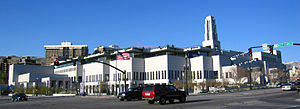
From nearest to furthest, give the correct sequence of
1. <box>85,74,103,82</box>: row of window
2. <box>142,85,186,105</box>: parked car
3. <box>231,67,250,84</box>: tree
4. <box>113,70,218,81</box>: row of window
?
<box>142,85,186,105</box>: parked car, <box>231,67,250,84</box>: tree, <box>113,70,218,81</box>: row of window, <box>85,74,103,82</box>: row of window

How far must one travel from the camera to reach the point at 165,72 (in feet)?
294

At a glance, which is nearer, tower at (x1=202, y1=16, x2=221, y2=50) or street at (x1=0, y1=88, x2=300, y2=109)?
street at (x1=0, y1=88, x2=300, y2=109)

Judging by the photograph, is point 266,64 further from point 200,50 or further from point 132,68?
point 132,68

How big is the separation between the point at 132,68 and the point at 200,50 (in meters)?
28.7

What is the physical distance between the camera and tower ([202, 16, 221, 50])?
146875 mm

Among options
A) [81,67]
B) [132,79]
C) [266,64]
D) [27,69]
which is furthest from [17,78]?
[266,64]

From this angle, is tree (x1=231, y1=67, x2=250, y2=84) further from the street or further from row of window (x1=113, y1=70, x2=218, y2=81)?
the street

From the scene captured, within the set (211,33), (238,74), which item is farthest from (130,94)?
(211,33)

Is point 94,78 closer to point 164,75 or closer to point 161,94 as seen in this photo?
point 164,75

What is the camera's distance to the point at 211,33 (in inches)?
5792

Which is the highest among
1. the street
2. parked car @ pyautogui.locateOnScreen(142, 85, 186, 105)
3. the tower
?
the tower

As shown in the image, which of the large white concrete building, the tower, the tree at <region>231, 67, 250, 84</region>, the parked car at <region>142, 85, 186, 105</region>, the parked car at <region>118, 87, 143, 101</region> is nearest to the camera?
the parked car at <region>142, 85, 186, 105</region>

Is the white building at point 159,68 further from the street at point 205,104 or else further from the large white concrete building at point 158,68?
the street at point 205,104

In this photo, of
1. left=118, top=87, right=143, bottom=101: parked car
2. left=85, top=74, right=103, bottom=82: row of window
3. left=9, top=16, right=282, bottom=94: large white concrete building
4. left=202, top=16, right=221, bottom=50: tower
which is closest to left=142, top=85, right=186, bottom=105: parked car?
left=118, top=87, right=143, bottom=101: parked car
